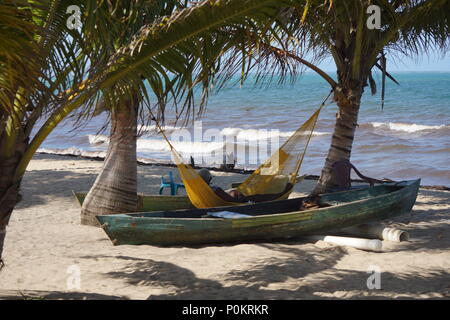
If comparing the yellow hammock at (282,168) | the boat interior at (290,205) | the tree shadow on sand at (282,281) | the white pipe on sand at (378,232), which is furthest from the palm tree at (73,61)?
the yellow hammock at (282,168)

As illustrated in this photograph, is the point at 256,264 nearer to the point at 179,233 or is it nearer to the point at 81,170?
the point at 179,233

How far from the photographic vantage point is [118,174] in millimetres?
6250

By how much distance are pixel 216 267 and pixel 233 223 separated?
28.2 inches

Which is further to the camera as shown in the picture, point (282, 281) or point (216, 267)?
point (216, 267)

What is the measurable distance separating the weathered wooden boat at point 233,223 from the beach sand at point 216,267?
10 cm

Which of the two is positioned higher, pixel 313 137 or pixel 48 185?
pixel 313 137

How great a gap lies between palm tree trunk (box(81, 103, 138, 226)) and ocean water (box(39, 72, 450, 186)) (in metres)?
0.22

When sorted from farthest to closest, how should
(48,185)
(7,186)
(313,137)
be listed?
(313,137), (48,185), (7,186)

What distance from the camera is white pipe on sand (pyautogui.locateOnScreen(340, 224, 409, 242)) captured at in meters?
5.49

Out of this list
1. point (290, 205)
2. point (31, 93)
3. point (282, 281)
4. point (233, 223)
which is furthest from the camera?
point (290, 205)

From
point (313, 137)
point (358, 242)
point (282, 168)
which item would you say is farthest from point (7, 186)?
point (313, 137)

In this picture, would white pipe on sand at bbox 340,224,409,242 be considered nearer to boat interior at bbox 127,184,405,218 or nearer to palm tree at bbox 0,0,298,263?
boat interior at bbox 127,184,405,218

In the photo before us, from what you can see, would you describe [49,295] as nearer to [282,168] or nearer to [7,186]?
[7,186]
